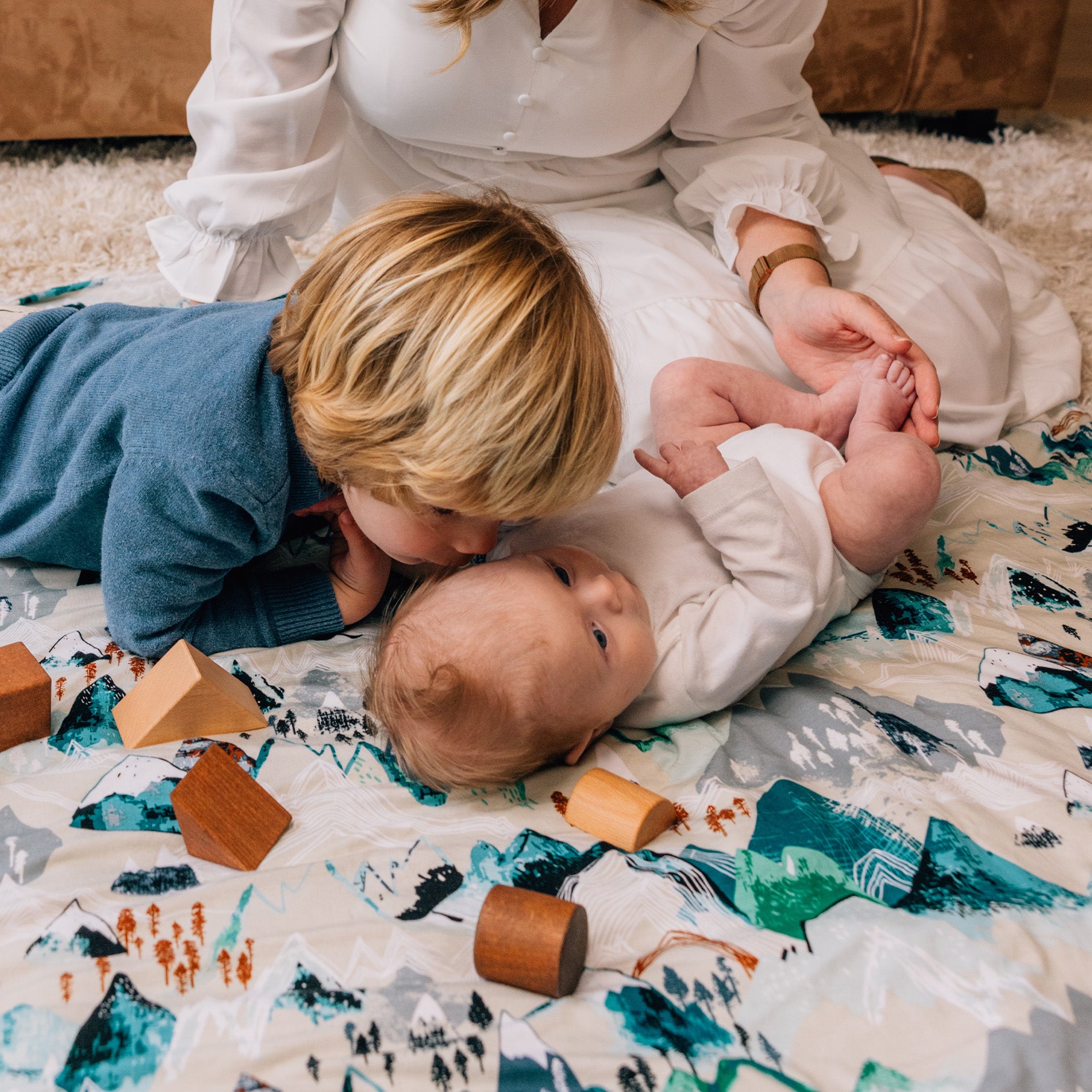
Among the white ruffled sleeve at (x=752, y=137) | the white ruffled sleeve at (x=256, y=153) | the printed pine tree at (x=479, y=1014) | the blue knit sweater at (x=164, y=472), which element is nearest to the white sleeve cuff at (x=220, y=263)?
the white ruffled sleeve at (x=256, y=153)

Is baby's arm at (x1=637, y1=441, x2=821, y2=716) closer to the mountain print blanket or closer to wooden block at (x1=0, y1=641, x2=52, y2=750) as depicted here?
the mountain print blanket

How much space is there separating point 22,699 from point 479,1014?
0.47 metres

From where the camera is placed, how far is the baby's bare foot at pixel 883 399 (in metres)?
1.04

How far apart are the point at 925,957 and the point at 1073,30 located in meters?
3.42

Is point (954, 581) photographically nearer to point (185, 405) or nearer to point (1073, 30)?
point (185, 405)

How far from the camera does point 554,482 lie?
0.79 meters

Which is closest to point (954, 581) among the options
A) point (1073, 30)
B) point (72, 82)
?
point (72, 82)

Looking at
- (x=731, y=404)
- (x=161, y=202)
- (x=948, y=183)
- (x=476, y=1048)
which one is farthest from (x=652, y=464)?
(x=161, y=202)

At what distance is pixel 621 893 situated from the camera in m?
0.69

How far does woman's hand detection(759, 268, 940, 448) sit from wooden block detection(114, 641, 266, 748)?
2.44 ft

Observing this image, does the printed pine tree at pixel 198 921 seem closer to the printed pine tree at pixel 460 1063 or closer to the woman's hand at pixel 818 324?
the printed pine tree at pixel 460 1063

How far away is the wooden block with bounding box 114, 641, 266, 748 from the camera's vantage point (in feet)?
2.59

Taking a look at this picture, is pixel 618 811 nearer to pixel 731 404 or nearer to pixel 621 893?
pixel 621 893

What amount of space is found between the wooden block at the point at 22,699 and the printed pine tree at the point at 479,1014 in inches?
17.8
